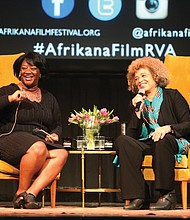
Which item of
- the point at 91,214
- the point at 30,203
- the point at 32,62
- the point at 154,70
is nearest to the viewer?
the point at 91,214

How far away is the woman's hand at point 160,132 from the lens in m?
3.68

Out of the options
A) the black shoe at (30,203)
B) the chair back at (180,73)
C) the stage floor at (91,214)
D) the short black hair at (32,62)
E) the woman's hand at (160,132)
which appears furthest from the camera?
the chair back at (180,73)

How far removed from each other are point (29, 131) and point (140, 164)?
779mm

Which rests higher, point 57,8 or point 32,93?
point 57,8

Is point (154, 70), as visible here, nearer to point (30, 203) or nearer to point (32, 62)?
point (32, 62)

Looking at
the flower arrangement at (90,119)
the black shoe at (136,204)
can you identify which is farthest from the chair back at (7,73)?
the black shoe at (136,204)

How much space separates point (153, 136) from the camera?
370 centimetres

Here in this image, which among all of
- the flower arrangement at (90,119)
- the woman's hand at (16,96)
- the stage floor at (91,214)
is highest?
the woman's hand at (16,96)

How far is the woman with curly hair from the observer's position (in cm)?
363

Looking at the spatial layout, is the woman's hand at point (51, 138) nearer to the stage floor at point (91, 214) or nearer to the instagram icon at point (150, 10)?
the stage floor at point (91, 214)

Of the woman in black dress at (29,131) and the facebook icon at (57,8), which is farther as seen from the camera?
the facebook icon at (57,8)

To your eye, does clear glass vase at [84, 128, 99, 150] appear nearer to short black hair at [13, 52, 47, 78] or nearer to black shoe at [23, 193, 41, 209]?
short black hair at [13, 52, 47, 78]

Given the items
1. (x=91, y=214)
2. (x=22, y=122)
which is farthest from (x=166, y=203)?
(x=22, y=122)

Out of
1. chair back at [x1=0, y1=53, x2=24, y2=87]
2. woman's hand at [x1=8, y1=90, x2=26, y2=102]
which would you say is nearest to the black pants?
woman's hand at [x1=8, y1=90, x2=26, y2=102]
